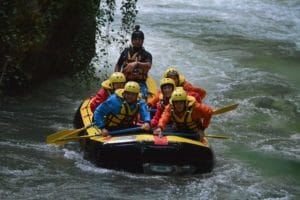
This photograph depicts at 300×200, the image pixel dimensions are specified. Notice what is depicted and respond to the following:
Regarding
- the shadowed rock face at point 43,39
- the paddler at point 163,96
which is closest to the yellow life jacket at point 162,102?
the paddler at point 163,96

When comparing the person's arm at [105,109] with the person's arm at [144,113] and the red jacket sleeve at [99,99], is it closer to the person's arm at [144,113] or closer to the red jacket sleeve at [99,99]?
the person's arm at [144,113]

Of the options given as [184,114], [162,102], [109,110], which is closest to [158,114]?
[162,102]

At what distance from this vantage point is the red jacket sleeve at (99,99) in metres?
8.68

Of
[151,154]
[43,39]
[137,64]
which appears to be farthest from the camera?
[43,39]

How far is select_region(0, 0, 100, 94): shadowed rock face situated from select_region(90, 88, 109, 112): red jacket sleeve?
4.82 ft

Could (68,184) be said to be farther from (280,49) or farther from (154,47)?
(280,49)

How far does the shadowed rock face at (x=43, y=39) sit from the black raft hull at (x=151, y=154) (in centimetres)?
246

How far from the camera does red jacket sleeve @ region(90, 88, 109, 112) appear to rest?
8.68m

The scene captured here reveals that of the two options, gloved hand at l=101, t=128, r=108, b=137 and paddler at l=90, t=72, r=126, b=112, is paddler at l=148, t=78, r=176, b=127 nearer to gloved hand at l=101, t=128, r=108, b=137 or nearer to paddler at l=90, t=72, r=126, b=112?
paddler at l=90, t=72, r=126, b=112

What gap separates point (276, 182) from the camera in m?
8.09

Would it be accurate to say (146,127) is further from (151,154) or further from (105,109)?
(105,109)

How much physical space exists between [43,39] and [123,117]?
10.5 ft

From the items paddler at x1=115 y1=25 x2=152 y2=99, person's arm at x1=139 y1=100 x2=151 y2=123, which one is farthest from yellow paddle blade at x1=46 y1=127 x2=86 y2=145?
paddler at x1=115 y1=25 x2=152 y2=99

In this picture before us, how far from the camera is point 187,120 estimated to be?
7.94 meters
